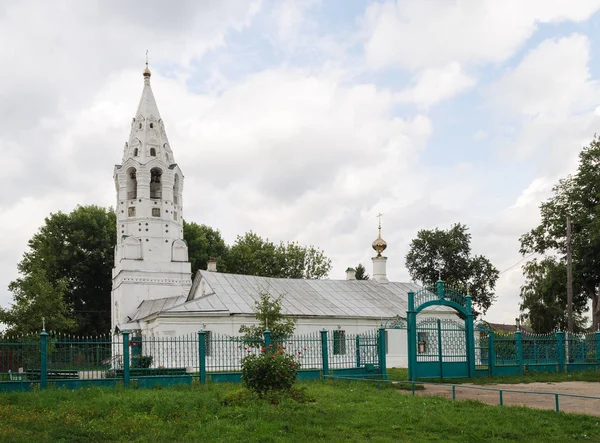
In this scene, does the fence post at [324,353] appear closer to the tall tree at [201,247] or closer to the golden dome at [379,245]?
the golden dome at [379,245]

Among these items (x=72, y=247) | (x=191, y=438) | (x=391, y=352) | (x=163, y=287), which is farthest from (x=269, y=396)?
(x=72, y=247)

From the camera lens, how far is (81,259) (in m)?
45.9

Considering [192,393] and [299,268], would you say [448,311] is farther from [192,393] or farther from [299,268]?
[192,393]

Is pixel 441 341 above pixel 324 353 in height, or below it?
above

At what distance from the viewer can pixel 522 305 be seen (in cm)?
5134

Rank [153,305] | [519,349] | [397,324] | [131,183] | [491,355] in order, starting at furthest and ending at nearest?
1. [131,183]
2. [153,305]
3. [397,324]
4. [519,349]
5. [491,355]

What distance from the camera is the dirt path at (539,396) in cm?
1446

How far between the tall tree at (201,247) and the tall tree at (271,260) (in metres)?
0.85

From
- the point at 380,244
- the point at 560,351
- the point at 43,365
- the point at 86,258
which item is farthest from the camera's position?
the point at 86,258

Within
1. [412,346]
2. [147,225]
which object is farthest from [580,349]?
[147,225]

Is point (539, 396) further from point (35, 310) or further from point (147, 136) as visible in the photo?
point (147, 136)

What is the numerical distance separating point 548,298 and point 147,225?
23887 millimetres

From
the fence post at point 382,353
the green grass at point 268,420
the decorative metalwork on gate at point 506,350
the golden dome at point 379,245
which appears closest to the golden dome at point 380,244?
the golden dome at point 379,245

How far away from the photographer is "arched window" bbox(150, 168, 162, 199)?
36.3 m
